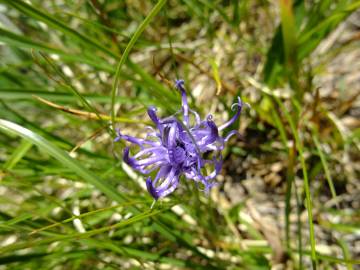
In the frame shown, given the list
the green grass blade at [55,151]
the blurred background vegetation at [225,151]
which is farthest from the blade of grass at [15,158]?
the green grass blade at [55,151]

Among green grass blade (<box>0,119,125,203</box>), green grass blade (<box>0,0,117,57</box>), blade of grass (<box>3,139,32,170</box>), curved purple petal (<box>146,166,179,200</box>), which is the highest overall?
green grass blade (<box>0,0,117,57</box>)

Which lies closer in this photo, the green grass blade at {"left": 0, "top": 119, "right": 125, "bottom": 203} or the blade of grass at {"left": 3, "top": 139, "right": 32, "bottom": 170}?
the green grass blade at {"left": 0, "top": 119, "right": 125, "bottom": 203}

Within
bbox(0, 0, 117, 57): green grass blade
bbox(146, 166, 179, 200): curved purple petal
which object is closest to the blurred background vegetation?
bbox(0, 0, 117, 57): green grass blade

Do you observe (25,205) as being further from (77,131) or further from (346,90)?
(346,90)

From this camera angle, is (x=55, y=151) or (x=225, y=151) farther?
(x=225, y=151)

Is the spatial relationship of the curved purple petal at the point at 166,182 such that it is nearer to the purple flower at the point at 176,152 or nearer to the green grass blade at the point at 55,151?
the purple flower at the point at 176,152

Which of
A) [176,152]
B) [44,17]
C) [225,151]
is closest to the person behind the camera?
[176,152]

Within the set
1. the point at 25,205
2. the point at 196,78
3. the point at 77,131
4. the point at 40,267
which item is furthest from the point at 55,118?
the point at 40,267

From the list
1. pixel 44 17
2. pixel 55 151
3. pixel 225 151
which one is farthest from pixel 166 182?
pixel 225 151

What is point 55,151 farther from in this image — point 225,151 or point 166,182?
point 225,151

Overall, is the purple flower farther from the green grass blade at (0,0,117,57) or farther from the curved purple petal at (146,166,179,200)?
the green grass blade at (0,0,117,57)
